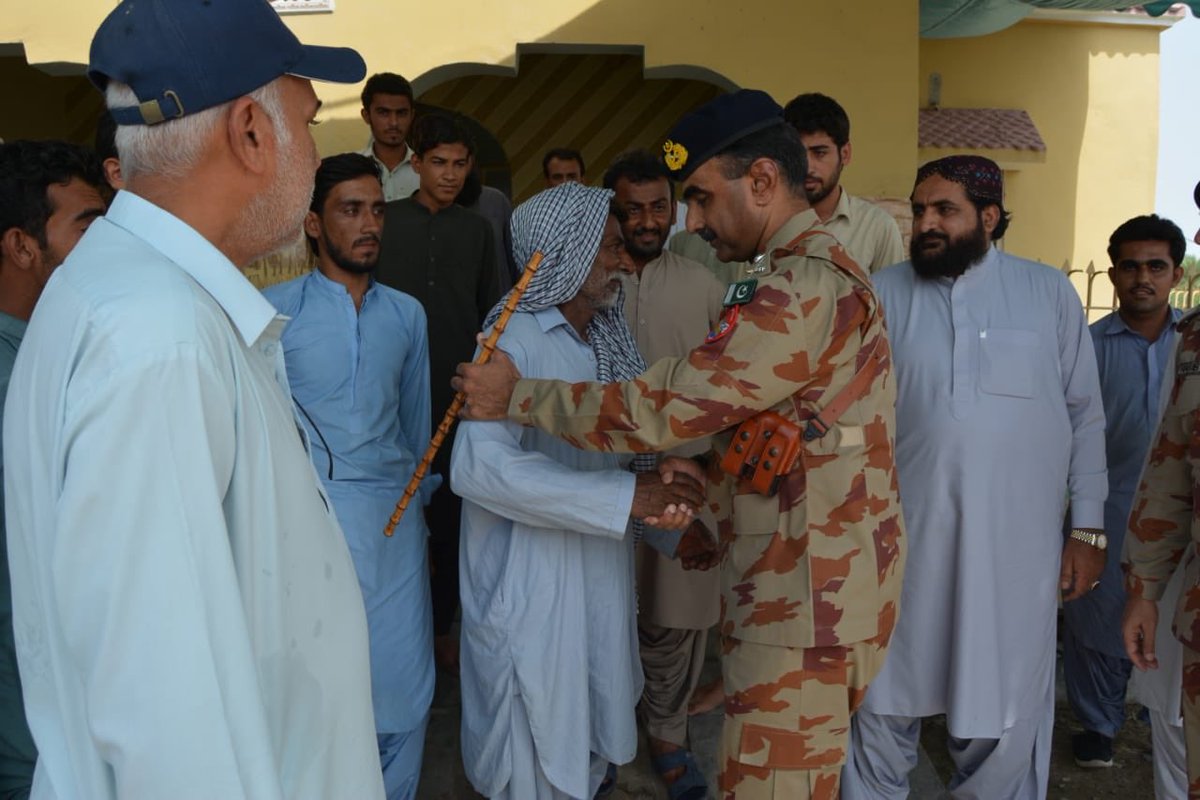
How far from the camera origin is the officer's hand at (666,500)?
7.62 feet

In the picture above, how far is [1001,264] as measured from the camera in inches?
119

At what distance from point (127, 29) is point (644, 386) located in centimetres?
128

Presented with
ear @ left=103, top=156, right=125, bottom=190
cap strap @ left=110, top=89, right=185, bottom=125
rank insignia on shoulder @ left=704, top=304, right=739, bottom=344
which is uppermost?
ear @ left=103, top=156, right=125, bottom=190

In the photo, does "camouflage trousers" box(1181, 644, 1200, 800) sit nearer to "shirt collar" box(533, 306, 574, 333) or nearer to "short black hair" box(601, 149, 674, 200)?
"shirt collar" box(533, 306, 574, 333)

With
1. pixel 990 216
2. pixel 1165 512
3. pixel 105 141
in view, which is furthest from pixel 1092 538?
pixel 105 141

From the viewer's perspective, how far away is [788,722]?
84.7 inches

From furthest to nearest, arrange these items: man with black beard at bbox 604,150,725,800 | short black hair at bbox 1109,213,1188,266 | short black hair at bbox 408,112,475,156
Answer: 1. short black hair at bbox 408,112,475,156
2. short black hair at bbox 1109,213,1188,266
3. man with black beard at bbox 604,150,725,800

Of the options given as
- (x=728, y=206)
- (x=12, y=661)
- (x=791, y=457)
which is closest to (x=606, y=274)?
(x=728, y=206)

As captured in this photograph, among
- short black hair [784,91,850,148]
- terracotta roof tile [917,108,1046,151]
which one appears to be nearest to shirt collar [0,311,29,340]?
short black hair [784,91,850,148]

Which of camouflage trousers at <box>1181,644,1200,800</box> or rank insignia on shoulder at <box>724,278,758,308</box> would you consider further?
camouflage trousers at <box>1181,644,1200,800</box>

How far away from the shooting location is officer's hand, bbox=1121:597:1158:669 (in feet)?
8.64

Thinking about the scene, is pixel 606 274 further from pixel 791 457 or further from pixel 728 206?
pixel 791 457

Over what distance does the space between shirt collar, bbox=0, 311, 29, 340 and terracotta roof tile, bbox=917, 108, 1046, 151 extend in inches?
327

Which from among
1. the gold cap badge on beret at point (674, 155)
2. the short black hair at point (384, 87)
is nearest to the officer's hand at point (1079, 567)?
the gold cap badge on beret at point (674, 155)
